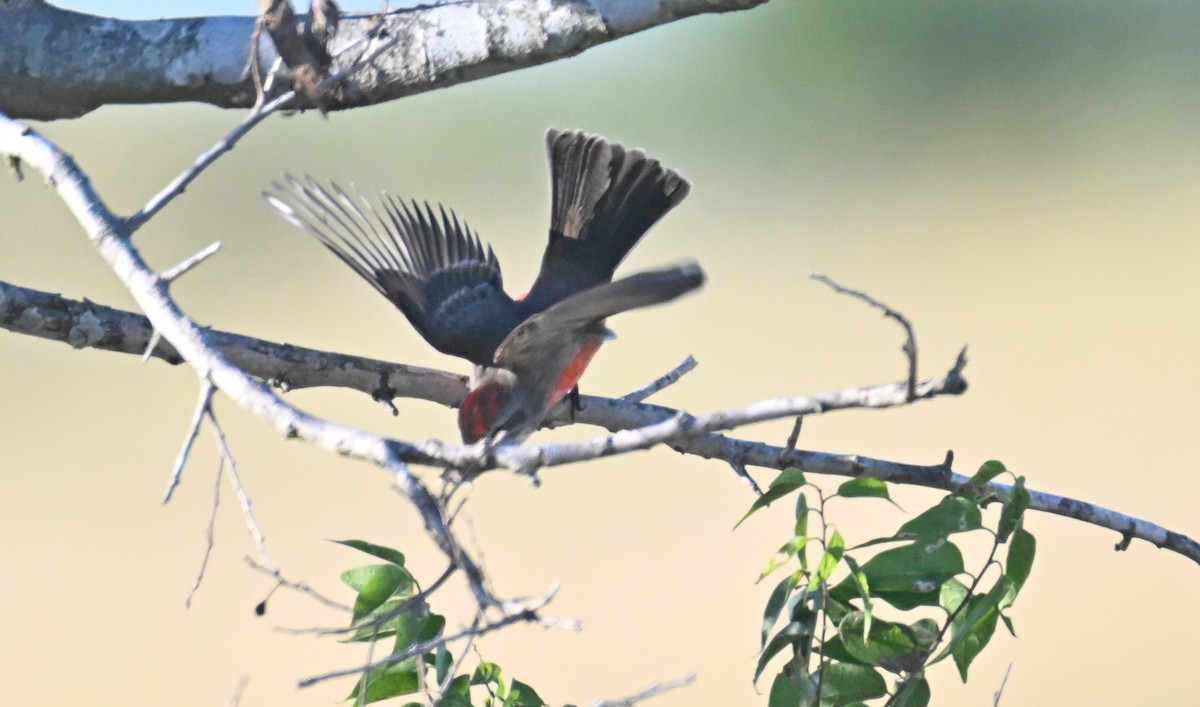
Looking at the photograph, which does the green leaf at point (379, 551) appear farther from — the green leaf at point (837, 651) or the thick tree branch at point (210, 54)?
the thick tree branch at point (210, 54)

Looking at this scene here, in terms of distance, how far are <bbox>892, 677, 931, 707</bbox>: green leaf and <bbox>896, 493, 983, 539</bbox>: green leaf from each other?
0.25 m

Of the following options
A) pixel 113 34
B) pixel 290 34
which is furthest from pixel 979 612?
pixel 113 34

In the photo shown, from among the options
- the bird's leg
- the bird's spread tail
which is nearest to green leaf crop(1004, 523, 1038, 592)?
the bird's spread tail

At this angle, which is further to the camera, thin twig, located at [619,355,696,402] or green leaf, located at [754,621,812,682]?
thin twig, located at [619,355,696,402]

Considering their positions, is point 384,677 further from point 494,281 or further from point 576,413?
point 494,281

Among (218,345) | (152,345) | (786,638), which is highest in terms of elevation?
(218,345)

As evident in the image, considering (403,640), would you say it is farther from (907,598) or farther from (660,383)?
(660,383)

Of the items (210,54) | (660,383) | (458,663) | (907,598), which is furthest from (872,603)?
(210,54)

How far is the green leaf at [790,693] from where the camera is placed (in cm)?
197

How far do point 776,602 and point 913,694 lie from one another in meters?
0.29

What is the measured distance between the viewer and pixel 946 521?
6.68 ft

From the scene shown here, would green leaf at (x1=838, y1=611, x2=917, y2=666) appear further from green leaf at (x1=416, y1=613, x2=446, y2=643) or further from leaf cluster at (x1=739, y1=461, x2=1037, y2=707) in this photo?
green leaf at (x1=416, y1=613, x2=446, y2=643)

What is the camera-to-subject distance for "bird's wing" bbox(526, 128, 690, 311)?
4199mm

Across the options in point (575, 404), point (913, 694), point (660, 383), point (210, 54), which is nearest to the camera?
point (913, 694)
